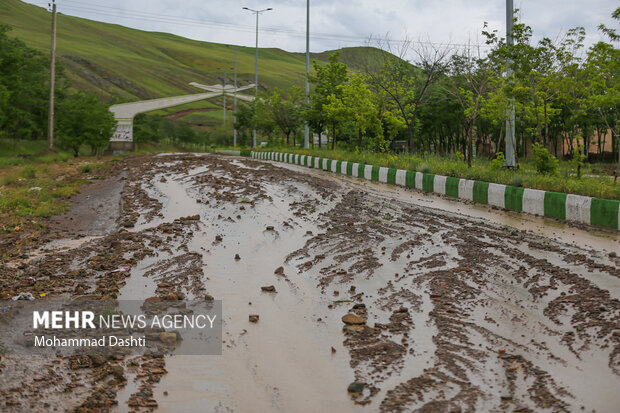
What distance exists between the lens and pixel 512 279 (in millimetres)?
6984

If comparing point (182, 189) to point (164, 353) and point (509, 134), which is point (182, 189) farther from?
point (164, 353)

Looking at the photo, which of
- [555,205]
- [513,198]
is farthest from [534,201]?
[513,198]

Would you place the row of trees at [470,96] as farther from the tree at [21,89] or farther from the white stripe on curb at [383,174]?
the tree at [21,89]

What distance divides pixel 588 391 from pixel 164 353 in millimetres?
2947

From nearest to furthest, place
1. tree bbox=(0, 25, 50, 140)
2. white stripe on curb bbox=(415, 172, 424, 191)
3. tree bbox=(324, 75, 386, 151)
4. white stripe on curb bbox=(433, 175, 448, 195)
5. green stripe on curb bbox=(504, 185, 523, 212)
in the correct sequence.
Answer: green stripe on curb bbox=(504, 185, 523, 212) < white stripe on curb bbox=(433, 175, 448, 195) < white stripe on curb bbox=(415, 172, 424, 191) < tree bbox=(324, 75, 386, 151) < tree bbox=(0, 25, 50, 140)

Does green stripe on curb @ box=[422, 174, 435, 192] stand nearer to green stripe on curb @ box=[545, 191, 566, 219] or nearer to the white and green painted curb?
the white and green painted curb

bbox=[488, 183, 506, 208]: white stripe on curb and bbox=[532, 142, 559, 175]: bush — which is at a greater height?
bbox=[532, 142, 559, 175]: bush

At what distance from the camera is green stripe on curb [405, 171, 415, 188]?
66.6 feet

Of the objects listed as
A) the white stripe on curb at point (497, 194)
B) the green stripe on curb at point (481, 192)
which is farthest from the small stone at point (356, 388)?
the green stripe on curb at point (481, 192)

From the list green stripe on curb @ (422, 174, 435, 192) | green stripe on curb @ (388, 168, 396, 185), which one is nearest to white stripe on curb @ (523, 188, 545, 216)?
green stripe on curb @ (422, 174, 435, 192)

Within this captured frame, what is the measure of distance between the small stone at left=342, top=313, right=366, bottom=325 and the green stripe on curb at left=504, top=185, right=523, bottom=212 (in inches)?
373

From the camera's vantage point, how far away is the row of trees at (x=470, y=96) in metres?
17.5

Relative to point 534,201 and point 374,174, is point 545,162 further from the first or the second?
point 374,174

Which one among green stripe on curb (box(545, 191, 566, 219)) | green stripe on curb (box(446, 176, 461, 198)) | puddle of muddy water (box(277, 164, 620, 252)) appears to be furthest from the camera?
green stripe on curb (box(446, 176, 461, 198))
